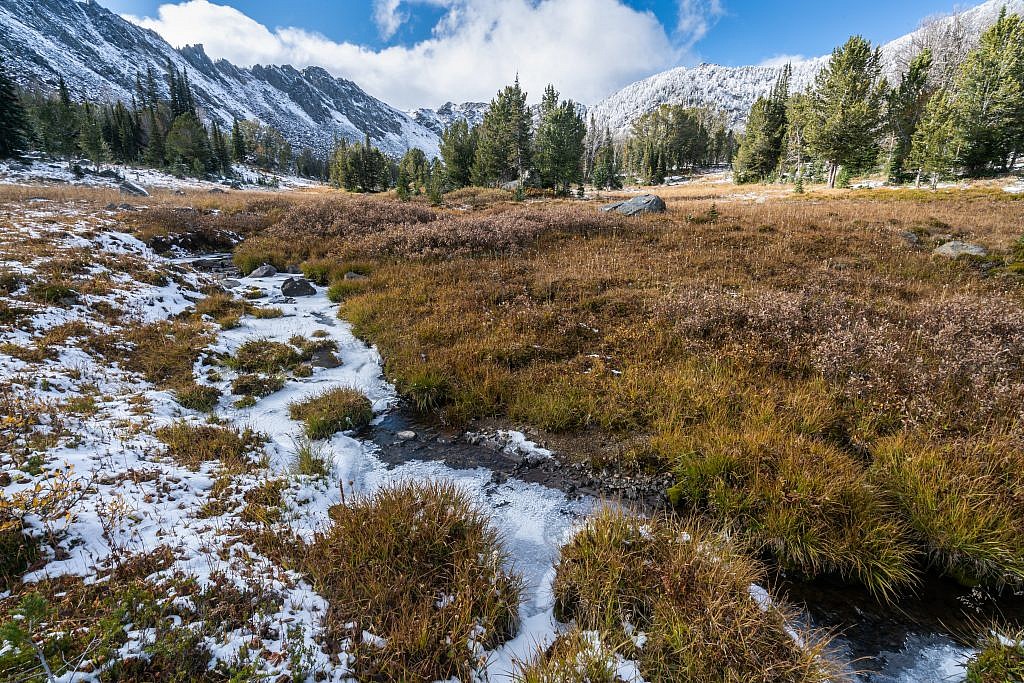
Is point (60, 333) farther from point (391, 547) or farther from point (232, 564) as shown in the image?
point (391, 547)

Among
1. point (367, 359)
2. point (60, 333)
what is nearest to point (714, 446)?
point (367, 359)

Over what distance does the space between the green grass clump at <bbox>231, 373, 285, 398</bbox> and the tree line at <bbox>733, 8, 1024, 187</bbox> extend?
187 feet

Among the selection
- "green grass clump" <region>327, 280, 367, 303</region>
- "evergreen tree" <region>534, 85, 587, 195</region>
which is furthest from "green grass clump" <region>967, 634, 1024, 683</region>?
"evergreen tree" <region>534, 85, 587, 195</region>

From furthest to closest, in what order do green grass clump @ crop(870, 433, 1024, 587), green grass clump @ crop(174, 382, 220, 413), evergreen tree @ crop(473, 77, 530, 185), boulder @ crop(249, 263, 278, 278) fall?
evergreen tree @ crop(473, 77, 530, 185)
boulder @ crop(249, 263, 278, 278)
green grass clump @ crop(174, 382, 220, 413)
green grass clump @ crop(870, 433, 1024, 587)

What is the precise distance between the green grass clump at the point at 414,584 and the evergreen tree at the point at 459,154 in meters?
55.2

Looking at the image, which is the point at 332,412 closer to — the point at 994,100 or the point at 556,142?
the point at 556,142

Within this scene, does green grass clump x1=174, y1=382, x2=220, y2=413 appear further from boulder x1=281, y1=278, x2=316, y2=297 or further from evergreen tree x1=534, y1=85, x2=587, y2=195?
evergreen tree x1=534, y1=85, x2=587, y2=195

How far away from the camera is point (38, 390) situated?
5.30 meters

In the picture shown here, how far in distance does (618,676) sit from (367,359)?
7107 mm

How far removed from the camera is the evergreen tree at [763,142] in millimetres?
63397

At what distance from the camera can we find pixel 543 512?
4605 millimetres

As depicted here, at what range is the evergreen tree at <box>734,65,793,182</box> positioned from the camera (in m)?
63.4

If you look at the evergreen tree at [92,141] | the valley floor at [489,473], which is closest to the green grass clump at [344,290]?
the valley floor at [489,473]

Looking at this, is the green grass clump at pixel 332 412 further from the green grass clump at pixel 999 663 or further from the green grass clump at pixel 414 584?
the green grass clump at pixel 999 663
